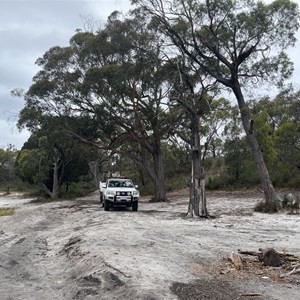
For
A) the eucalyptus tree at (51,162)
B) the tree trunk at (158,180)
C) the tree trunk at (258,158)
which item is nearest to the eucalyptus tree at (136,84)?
the tree trunk at (158,180)

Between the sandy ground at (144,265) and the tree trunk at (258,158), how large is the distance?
7694 mm

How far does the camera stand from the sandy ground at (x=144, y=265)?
7094mm

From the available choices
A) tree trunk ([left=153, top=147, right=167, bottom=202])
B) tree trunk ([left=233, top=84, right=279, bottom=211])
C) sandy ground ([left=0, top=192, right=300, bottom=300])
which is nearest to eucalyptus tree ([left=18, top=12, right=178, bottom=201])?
tree trunk ([left=153, top=147, right=167, bottom=202])

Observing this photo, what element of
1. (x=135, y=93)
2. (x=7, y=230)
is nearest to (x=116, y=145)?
(x=135, y=93)

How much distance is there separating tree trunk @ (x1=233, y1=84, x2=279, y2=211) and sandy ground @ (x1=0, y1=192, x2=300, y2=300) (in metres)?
7.69

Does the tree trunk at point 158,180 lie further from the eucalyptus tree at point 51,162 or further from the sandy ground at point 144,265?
the sandy ground at point 144,265

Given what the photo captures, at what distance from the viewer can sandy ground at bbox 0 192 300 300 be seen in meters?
7.09

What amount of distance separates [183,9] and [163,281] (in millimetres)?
20014

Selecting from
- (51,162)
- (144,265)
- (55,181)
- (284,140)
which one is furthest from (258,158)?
(51,162)

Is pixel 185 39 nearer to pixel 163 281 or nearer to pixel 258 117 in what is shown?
pixel 258 117

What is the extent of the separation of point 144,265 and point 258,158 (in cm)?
1704

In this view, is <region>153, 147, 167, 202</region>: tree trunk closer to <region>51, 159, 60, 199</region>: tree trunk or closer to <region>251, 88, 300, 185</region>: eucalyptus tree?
<region>251, 88, 300, 185</region>: eucalyptus tree

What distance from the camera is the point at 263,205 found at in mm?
22531

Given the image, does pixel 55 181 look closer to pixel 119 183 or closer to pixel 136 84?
pixel 136 84
